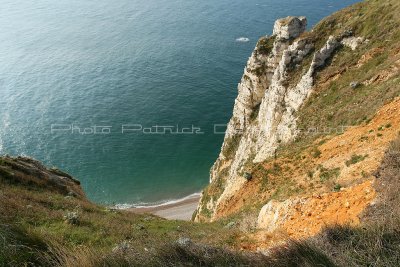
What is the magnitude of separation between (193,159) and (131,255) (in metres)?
77.9

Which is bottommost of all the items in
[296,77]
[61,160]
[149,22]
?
[61,160]

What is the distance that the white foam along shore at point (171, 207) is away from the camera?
69.8 m

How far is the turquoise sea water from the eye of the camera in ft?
280

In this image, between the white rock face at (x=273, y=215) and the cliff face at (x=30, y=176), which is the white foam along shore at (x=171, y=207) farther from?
the white rock face at (x=273, y=215)

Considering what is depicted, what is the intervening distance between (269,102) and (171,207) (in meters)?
34.3

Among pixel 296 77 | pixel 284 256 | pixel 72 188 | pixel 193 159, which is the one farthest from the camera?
pixel 193 159

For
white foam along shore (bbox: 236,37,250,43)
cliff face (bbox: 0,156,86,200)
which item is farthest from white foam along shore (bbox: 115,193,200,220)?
white foam along shore (bbox: 236,37,250,43)

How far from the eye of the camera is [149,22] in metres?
160

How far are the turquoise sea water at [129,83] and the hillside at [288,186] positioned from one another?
25.8m

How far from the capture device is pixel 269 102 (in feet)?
170

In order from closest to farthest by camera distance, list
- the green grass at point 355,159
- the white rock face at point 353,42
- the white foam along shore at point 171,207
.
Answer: the green grass at point 355,159 → the white rock face at point 353,42 → the white foam along shore at point 171,207

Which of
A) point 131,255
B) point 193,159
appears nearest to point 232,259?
point 131,255

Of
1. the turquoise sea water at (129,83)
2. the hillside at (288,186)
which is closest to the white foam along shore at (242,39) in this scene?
the turquoise sea water at (129,83)

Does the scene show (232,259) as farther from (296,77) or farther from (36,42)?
(36,42)
